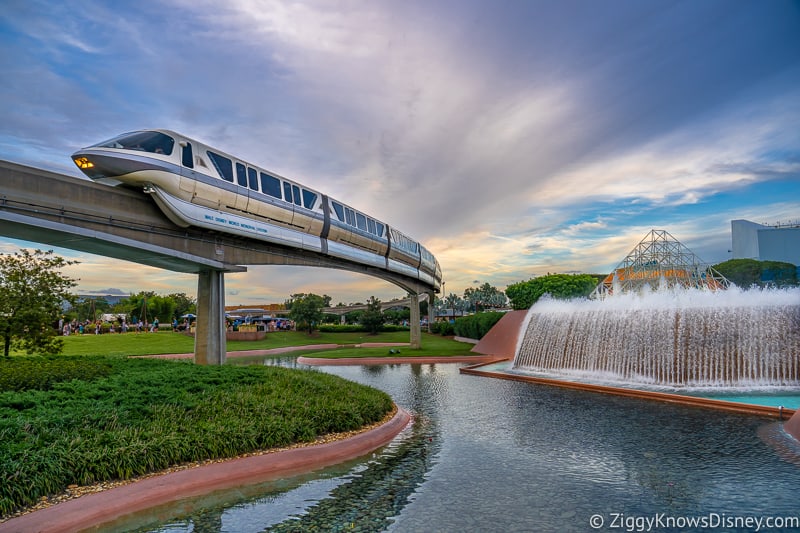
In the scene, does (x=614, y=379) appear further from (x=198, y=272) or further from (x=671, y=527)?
(x=198, y=272)

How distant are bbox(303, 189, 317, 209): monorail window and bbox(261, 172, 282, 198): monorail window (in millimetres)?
1763

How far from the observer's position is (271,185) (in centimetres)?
1853

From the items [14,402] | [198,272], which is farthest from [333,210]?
[14,402]

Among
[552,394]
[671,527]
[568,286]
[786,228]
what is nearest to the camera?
[671,527]

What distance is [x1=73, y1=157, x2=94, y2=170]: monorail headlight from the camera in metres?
13.7

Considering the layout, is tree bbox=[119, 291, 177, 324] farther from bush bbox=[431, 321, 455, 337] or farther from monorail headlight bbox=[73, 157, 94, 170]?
monorail headlight bbox=[73, 157, 94, 170]

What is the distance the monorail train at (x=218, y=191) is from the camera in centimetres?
1398

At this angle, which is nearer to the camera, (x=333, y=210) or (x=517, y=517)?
(x=517, y=517)

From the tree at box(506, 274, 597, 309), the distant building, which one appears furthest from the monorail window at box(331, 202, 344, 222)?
the distant building

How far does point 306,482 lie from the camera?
26.4 ft

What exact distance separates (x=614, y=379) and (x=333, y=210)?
556 inches

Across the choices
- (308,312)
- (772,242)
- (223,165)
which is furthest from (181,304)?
(772,242)

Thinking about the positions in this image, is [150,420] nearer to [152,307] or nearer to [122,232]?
[122,232]

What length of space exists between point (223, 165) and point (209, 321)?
5.95m
